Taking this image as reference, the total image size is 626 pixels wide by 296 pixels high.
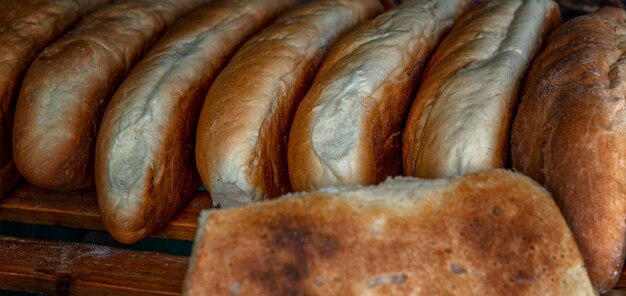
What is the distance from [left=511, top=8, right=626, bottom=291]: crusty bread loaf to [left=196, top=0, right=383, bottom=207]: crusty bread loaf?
728mm

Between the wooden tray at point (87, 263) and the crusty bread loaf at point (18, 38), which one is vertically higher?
the crusty bread loaf at point (18, 38)

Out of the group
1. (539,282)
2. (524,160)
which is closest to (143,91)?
(524,160)

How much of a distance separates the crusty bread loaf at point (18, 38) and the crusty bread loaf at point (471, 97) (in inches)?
59.2

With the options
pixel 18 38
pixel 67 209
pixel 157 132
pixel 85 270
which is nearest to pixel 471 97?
pixel 157 132

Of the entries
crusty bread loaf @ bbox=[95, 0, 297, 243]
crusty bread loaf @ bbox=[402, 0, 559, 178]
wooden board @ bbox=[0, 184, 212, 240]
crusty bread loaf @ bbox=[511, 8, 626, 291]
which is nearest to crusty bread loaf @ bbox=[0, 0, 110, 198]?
wooden board @ bbox=[0, 184, 212, 240]

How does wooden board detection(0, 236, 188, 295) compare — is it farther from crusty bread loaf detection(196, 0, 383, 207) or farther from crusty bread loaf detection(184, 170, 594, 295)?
crusty bread loaf detection(184, 170, 594, 295)

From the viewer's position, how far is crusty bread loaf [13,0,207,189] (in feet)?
7.11

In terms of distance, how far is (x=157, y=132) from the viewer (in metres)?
2.07

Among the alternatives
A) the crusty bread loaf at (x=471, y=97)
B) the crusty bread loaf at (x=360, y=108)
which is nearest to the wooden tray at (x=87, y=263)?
the crusty bread loaf at (x=360, y=108)

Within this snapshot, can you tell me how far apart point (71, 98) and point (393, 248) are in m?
1.37

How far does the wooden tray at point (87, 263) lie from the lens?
2.01 meters

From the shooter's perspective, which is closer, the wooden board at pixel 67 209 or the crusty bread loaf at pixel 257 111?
the crusty bread loaf at pixel 257 111

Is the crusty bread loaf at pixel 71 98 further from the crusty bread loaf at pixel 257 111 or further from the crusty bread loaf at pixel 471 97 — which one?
the crusty bread loaf at pixel 471 97

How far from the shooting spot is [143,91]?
2.13 m
